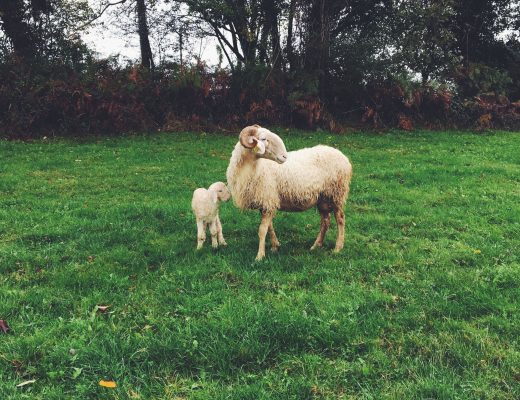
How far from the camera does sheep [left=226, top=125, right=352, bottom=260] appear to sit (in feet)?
19.8

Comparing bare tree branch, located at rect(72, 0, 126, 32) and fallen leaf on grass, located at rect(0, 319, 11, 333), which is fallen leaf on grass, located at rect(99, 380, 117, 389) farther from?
bare tree branch, located at rect(72, 0, 126, 32)

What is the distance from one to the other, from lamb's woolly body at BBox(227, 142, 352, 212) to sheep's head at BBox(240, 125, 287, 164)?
0.34m

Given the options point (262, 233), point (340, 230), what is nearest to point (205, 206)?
point (262, 233)

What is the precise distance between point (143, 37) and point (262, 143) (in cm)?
1706

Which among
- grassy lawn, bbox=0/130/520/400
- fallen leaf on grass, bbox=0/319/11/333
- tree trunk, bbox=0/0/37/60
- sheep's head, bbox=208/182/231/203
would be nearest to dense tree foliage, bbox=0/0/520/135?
tree trunk, bbox=0/0/37/60

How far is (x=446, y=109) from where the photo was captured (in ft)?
61.9

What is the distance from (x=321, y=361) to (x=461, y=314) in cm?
166

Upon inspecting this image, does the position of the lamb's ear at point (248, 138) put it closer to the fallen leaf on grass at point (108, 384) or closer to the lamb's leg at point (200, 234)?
the lamb's leg at point (200, 234)

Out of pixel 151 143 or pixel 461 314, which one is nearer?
pixel 461 314

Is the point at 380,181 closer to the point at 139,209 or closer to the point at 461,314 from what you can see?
the point at 139,209

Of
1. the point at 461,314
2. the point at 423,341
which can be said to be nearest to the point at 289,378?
the point at 423,341

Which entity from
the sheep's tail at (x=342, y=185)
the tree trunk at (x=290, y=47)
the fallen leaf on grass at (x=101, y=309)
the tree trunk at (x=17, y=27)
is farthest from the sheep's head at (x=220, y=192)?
the tree trunk at (x=17, y=27)

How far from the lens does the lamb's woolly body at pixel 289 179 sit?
20.0 feet

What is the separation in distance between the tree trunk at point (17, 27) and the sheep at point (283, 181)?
16.1 m
